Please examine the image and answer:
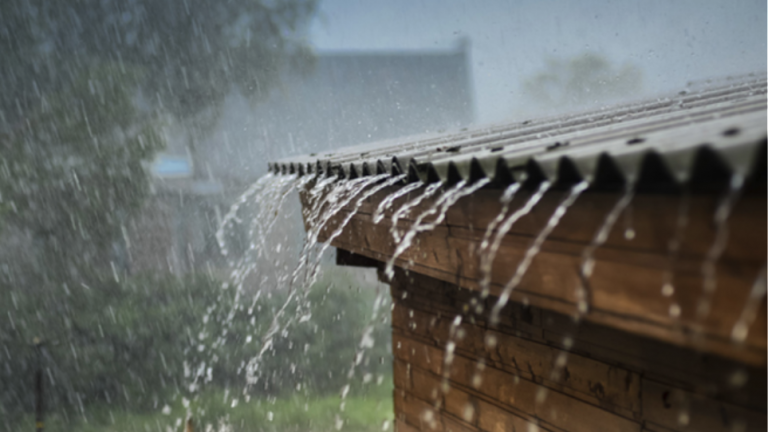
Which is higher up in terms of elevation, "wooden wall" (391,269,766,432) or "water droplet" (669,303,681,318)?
"water droplet" (669,303,681,318)

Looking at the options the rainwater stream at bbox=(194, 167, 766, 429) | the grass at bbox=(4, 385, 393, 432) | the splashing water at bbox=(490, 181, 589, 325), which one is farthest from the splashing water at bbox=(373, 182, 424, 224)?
the grass at bbox=(4, 385, 393, 432)

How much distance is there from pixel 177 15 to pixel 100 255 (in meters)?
9.68

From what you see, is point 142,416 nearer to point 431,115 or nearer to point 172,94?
point 172,94

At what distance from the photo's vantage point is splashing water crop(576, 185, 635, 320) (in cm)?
141

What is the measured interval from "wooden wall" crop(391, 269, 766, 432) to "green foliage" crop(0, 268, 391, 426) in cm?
1188

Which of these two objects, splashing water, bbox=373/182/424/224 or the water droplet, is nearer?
the water droplet

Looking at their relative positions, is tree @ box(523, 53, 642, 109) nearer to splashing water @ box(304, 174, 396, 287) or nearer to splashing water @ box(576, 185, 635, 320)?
splashing water @ box(304, 174, 396, 287)

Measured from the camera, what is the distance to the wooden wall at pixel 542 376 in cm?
179

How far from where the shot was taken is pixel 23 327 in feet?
53.6

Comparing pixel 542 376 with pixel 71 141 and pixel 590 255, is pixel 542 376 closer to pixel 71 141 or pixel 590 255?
pixel 590 255

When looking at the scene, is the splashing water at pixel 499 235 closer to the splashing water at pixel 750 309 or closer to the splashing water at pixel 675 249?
the splashing water at pixel 675 249

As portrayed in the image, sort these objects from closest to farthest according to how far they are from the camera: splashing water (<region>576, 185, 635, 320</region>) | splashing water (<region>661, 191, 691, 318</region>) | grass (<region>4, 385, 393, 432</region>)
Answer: splashing water (<region>661, 191, 691, 318</region>) < splashing water (<region>576, 185, 635, 320</region>) < grass (<region>4, 385, 393, 432</region>)

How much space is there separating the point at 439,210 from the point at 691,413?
99cm

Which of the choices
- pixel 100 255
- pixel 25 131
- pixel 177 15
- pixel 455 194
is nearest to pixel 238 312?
pixel 100 255
